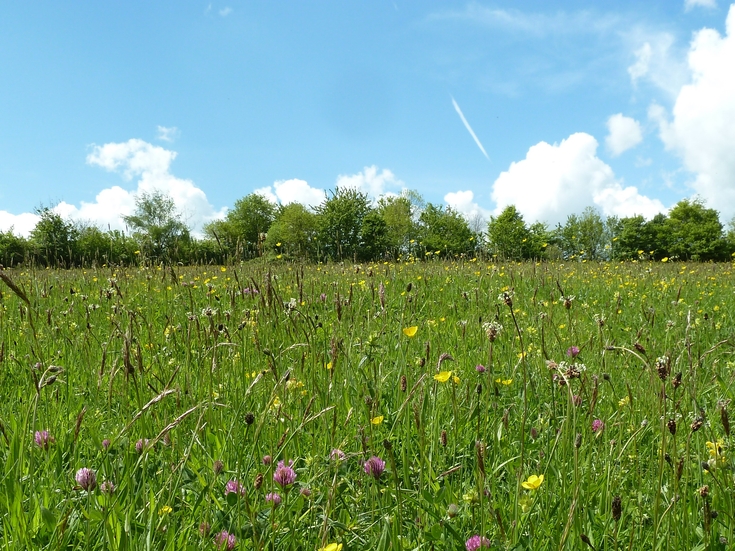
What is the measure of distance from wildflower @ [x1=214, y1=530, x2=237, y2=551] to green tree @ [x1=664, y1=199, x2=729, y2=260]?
2276 inches

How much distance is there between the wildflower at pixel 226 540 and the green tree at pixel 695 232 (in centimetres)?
5782

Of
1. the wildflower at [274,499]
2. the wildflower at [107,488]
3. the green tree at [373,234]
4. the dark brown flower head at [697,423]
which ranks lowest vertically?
the wildflower at [274,499]

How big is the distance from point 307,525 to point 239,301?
3721mm

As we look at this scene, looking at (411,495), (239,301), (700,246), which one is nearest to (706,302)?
(239,301)

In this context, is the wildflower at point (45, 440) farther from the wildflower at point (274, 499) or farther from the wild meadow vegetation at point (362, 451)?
the wildflower at point (274, 499)

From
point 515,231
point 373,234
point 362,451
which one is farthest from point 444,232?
point 362,451

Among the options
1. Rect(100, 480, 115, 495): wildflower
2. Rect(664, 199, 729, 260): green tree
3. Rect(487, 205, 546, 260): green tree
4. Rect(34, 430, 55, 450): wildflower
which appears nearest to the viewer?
Rect(100, 480, 115, 495): wildflower

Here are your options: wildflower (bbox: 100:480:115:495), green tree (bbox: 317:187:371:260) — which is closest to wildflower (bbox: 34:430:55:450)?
wildflower (bbox: 100:480:115:495)

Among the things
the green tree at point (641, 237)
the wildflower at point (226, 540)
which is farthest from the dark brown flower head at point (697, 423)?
the green tree at point (641, 237)

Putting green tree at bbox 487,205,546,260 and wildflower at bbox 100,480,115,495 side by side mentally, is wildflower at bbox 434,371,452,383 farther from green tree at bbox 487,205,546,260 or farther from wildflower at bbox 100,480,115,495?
green tree at bbox 487,205,546,260

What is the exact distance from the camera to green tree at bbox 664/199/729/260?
51.2m

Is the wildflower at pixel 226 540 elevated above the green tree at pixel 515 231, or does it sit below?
below

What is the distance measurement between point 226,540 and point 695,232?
63337mm

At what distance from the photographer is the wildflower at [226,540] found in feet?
3.78
